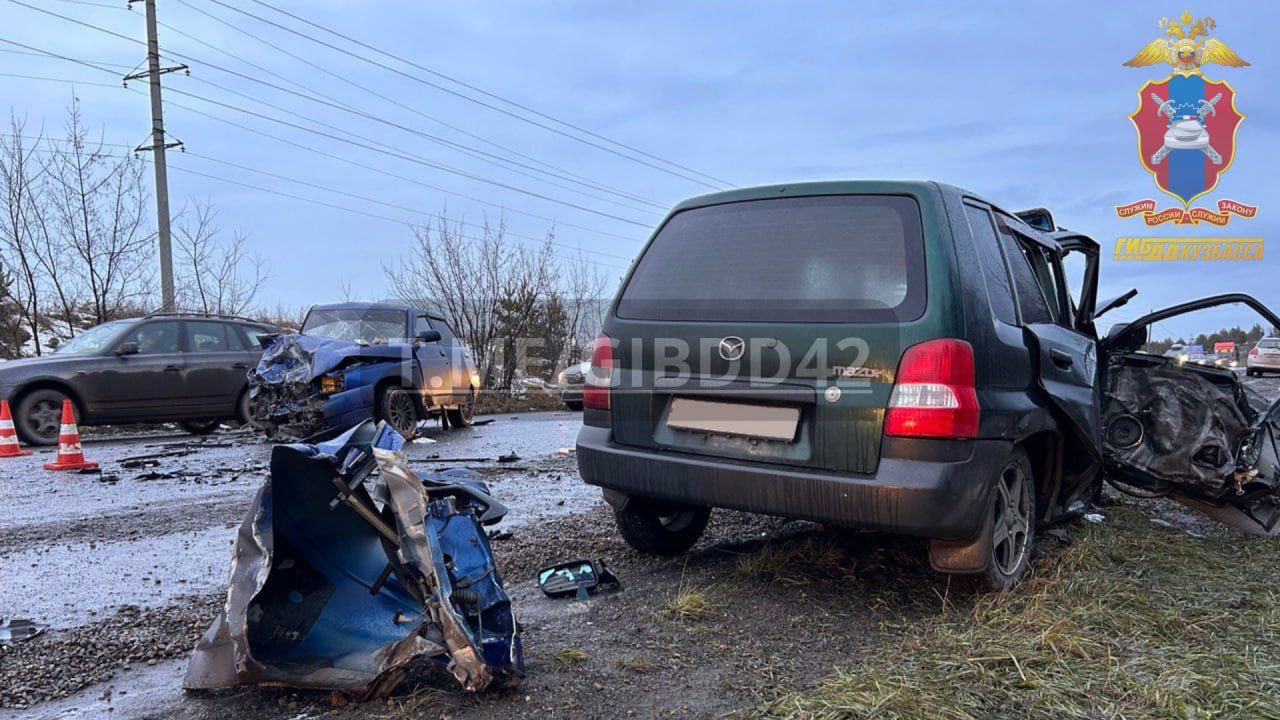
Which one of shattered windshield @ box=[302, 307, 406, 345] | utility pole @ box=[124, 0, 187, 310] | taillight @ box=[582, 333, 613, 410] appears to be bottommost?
taillight @ box=[582, 333, 613, 410]

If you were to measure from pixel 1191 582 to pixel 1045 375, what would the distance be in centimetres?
114

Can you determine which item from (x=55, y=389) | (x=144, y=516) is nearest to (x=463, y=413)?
(x=55, y=389)

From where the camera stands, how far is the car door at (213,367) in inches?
445

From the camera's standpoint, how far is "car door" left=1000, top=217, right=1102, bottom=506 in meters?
3.83

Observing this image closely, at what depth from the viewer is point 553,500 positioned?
242 inches

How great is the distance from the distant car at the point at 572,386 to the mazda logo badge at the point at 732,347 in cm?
1396

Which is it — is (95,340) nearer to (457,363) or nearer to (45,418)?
(45,418)

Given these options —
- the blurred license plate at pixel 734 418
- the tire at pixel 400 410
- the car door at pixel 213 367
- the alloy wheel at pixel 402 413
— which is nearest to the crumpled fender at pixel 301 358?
the tire at pixel 400 410

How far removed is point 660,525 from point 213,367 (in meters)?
9.38

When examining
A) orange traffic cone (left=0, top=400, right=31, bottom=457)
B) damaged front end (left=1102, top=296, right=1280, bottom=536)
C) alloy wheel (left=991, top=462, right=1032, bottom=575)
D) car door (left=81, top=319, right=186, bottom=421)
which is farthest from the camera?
car door (left=81, top=319, right=186, bottom=421)

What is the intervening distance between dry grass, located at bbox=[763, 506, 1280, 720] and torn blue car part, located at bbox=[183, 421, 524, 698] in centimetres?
95

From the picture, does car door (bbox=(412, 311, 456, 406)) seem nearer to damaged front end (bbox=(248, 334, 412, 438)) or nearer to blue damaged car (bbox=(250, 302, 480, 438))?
blue damaged car (bbox=(250, 302, 480, 438))

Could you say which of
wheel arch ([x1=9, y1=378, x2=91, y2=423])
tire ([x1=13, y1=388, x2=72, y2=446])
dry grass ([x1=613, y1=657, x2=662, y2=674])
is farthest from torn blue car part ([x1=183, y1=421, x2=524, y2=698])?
wheel arch ([x1=9, y1=378, x2=91, y2=423])

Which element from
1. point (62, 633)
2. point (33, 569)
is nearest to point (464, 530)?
point (62, 633)
